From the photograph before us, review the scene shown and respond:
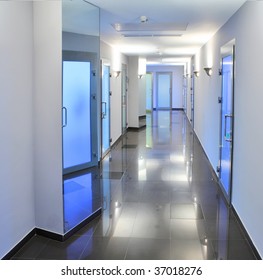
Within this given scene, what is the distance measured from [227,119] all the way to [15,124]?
3210mm

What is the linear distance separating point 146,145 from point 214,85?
3811 millimetres

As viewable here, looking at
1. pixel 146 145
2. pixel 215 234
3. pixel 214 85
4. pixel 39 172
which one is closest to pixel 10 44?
pixel 39 172

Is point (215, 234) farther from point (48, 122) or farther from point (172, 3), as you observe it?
point (172, 3)

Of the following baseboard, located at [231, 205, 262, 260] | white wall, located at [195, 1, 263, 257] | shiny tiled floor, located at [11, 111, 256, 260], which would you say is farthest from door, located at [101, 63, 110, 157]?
baseboard, located at [231, 205, 262, 260]

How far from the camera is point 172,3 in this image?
14.3 feet

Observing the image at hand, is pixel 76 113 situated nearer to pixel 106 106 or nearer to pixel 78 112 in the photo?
Result: pixel 78 112

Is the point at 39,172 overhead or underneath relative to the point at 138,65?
underneath

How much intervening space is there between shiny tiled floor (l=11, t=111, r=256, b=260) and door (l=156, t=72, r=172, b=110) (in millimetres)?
15462

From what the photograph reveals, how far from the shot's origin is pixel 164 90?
23047mm

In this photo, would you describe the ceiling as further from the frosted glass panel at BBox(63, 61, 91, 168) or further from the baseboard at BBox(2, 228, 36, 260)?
the baseboard at BBox(2, 228, 36, 260)

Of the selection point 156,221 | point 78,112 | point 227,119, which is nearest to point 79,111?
point 78,112

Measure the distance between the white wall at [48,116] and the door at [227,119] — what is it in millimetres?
2400

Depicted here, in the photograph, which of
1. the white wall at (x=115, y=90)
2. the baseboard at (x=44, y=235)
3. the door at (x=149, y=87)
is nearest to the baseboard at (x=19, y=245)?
the baseboard at (x=44, y=235)

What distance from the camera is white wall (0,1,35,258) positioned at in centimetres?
320
